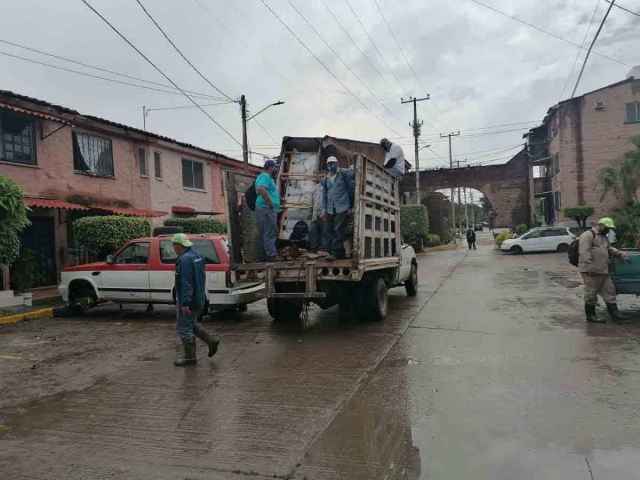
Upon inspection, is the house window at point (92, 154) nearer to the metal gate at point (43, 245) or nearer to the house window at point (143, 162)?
the house window at point (143, 162)

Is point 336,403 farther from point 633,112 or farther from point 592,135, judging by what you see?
point 633,112

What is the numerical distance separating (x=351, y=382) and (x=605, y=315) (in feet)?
18.3

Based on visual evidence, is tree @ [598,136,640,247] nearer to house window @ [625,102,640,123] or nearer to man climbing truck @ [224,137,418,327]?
house window @ [625,102,640,123]

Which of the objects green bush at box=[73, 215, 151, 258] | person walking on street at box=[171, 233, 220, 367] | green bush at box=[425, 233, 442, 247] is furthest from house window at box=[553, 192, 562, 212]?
person walking on street at box=[171, 233, 220, 367]

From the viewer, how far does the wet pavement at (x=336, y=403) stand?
3.48 m

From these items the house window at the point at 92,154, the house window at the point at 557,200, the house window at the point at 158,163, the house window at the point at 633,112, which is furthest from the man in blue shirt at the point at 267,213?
the house window at the point at 633,112

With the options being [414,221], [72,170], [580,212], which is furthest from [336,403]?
[414,221]

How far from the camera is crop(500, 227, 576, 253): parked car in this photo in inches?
1057

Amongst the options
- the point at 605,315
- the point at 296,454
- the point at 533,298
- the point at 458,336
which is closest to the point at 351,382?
the point at 296,454

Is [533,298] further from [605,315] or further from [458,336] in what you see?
[458,336]

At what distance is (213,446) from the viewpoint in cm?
381

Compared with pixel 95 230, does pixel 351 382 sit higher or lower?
lower

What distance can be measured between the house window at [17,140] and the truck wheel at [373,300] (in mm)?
10621

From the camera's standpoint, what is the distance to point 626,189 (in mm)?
20266
